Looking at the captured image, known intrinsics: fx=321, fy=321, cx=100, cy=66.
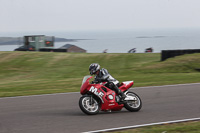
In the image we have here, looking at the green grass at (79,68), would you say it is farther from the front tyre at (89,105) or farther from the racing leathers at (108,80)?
the front tyre at (89,105)

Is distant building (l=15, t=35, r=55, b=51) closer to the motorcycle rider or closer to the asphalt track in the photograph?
the asphalt track

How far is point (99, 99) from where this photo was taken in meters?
8.42

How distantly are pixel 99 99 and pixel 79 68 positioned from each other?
15.3m

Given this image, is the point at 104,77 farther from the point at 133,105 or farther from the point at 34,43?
the point at 34,43

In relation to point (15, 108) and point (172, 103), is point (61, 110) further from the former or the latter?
point (172, 103)

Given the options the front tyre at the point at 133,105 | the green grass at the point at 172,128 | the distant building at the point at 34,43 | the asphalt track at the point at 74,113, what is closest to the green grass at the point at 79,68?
the asphalt track at the point at 74,113

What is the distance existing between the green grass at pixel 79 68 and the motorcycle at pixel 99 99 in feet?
18.1

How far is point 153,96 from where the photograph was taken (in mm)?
11305

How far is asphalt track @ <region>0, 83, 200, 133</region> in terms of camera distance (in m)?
7.10

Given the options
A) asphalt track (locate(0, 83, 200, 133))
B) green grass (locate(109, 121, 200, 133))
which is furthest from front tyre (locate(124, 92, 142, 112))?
green grass (locate(109, 121, 200, 133))

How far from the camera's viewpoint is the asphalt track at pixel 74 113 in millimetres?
7102

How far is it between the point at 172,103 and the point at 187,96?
4.76 feet

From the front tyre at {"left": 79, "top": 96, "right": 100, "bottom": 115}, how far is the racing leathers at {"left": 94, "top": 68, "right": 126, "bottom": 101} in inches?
21.3

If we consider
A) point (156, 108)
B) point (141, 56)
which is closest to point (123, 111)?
point (156, 108)
